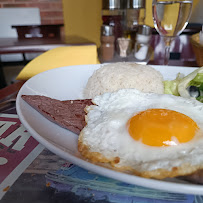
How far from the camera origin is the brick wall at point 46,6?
4722mm

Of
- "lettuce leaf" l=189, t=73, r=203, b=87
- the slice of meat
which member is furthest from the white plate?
"lettuce leaf" l=189, t=73, r=203, b=87

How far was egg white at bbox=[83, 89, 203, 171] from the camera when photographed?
0.56 metres

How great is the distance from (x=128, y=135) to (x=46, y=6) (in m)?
4.87

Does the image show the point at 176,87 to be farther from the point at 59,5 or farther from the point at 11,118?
the point at 59,5

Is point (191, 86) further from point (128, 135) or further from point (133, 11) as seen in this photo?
point (133, 11)

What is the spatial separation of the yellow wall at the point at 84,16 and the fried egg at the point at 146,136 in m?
4.41

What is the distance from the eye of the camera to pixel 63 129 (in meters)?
0.72

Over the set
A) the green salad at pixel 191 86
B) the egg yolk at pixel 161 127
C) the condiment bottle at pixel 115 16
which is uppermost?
the condiment bottle at pixel 115 16

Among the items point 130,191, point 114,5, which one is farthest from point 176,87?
point 114,5

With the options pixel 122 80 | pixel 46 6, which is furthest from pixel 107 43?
pixel 46 6

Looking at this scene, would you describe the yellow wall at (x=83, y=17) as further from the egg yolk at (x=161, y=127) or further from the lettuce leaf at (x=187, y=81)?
the egg yolk at (x=161, y=127)

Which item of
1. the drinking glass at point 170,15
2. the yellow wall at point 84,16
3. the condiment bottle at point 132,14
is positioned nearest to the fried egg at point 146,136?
the drinking glass at point 170,15

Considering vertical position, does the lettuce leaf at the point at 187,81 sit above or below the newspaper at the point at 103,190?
above

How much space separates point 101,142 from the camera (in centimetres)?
65
